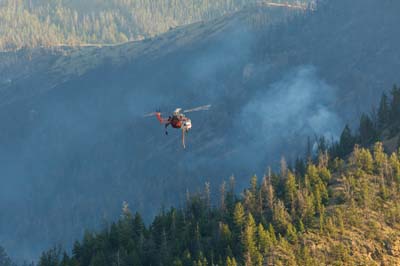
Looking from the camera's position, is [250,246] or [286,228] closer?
[250,246]

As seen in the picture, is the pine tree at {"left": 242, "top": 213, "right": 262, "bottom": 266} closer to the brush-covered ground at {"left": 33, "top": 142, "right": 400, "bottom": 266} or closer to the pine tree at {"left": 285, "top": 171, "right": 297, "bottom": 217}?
the brush-covered ground at {"left": 33, "top": 142, "right": 400, "bottom": 266}

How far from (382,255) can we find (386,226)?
9980 mm

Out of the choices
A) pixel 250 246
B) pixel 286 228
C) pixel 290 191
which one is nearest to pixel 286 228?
pixel 286 228

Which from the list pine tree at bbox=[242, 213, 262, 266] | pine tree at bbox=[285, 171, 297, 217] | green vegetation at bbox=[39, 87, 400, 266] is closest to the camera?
pine tree at bbox=[242, 213, 262, 266]

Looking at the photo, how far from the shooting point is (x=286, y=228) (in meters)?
156

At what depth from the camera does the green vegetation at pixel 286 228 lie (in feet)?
478

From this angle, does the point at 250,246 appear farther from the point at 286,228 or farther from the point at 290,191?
the point at 290,191

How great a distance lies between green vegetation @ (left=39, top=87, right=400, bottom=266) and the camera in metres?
146

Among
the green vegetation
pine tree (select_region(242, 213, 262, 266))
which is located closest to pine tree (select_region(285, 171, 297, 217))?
the green vegetation

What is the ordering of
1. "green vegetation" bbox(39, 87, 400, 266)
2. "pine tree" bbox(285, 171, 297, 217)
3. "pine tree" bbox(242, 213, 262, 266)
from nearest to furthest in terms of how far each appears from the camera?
"pine tree" bbox(242, 213, 262, 266), "green vegetation" bbox(39, 87, 400, 266), "pine tree" bbox(285, 171, 297, 217)

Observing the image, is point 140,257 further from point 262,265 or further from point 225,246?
point 262,265

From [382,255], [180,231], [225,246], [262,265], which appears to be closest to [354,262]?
[382,255]

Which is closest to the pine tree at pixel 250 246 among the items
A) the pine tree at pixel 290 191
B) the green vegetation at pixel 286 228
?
the green vegetation at pixel 286 228

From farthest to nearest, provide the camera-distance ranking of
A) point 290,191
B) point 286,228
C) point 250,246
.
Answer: point 290,191 → point 286,228 → point 250,246
